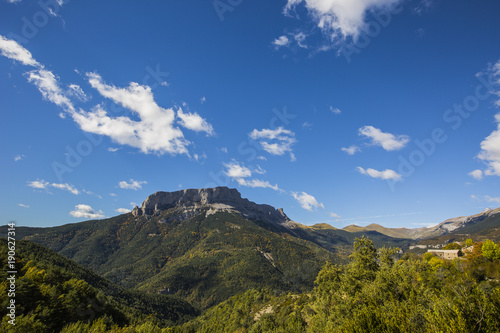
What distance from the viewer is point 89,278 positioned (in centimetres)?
14450

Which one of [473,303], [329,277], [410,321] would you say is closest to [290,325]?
[329,277]

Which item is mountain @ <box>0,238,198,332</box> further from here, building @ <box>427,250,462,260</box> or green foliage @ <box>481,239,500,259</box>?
building @ <box>427,250,462,260</box>

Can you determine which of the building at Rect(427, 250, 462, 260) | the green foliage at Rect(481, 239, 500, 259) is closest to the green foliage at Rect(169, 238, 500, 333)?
the green foliage at Rect(481, 239, 500, 259)

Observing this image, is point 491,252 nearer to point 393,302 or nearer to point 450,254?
point 450,254

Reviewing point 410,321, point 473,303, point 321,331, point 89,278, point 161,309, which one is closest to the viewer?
point 473,303

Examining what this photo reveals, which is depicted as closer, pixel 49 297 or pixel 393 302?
pixel 393 302

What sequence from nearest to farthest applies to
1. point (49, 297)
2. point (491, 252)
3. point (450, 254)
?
1. point (49, 297)
2. point (491, 252)
3. point (450, 254)

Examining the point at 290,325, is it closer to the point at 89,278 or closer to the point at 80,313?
the point at 80,313

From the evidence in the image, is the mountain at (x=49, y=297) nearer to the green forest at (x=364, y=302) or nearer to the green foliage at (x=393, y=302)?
the green forest at (x=364, y=302)

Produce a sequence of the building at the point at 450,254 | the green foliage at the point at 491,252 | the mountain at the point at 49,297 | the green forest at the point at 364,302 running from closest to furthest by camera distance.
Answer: the green forest at the point at 364,302, the mountain at the point at 49,297, the green foliage at the point at 491,252, the building at the point at 450,254

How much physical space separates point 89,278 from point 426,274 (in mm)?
180409

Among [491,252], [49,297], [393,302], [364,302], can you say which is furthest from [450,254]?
[49,297]

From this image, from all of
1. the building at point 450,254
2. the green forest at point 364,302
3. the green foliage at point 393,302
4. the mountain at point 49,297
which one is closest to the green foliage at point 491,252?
the green forest at point 364,302

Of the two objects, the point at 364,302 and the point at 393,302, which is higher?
the point at 393,302
